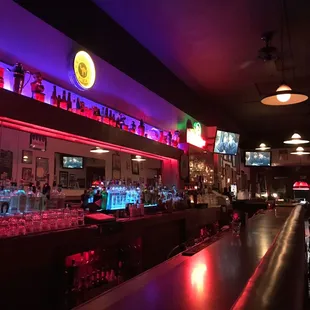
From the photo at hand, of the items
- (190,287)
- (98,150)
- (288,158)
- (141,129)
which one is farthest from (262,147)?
(190,287)

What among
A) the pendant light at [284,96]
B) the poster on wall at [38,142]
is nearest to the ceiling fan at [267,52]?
the pendant light at [284,96]

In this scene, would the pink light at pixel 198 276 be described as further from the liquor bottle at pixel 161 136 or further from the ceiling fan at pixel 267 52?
the liquor bottle at pixel 161 136

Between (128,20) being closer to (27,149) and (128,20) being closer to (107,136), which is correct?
(107,136)

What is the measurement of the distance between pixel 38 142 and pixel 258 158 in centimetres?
997

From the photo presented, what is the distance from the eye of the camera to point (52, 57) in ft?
10.0

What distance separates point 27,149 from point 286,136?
34.2ft

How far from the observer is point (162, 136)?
18.3 feet

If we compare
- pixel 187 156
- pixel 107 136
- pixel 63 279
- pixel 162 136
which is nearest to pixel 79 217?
pixel 63 279

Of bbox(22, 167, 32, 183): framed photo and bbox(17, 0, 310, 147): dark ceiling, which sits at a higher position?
bbox(17, 0, 310, 147): dark ceiling

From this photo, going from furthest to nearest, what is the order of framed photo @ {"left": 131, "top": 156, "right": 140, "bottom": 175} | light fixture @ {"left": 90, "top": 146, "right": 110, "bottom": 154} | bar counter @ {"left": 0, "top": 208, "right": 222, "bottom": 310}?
framed photo @ {"left": 131, "top": 156, "right": 140, "bottom": 175} → light fixture @ {"left": 90, "top": 146, "right": 110, "bottom": 154} → bar counter @ {"left": 0, "top": 208, "right": 222, "bottom": 310}

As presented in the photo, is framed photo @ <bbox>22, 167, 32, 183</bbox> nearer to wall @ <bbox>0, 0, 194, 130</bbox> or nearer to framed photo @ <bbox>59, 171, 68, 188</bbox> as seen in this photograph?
framed photo @ <bbox>59, 171, 68, 188</bbox>

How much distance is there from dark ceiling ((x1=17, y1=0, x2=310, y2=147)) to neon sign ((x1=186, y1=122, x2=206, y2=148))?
25 cm

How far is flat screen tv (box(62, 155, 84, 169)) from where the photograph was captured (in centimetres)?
411

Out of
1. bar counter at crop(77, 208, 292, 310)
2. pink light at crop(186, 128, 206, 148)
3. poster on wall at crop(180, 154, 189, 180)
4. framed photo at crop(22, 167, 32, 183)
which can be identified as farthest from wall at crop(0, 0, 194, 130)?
bar counter at crop(77, 208, 292, 310)
